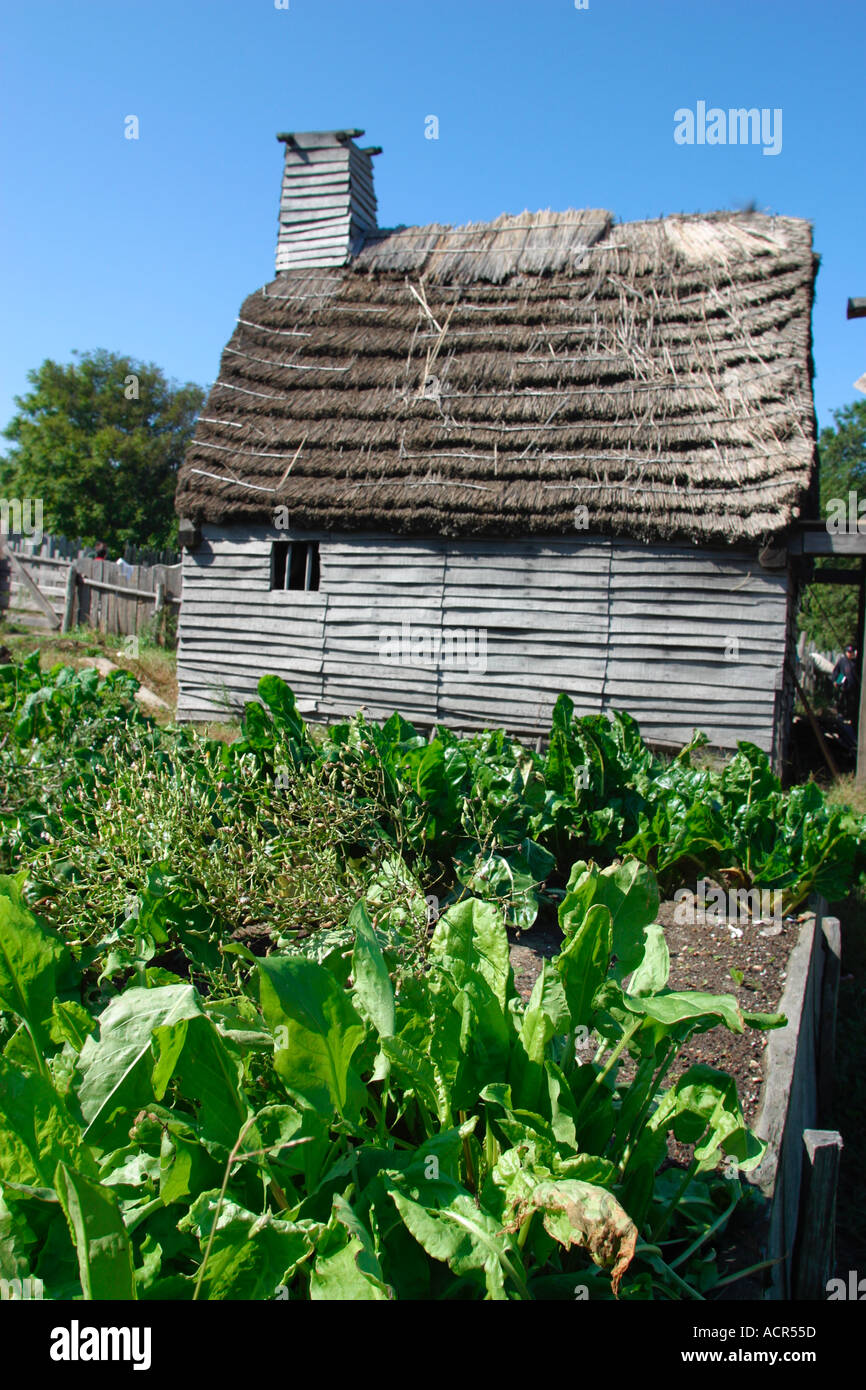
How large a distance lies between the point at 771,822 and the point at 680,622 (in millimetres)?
4595

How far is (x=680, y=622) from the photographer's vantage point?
849cm

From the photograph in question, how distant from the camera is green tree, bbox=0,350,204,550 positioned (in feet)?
110

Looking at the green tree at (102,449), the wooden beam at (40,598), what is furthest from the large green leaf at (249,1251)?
the green tree at (102,449)

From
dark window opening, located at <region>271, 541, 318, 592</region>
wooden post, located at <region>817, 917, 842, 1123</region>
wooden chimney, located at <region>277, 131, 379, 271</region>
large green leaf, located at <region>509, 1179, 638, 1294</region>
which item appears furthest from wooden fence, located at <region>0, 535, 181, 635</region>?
large green leaf, located at <region>509, 1179, 638, 1294</region>

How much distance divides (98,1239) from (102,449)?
118 ft

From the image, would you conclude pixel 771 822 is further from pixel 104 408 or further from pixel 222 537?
pixel 104 408

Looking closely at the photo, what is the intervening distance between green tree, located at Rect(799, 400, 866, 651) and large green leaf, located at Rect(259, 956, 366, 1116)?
1349 centimetres

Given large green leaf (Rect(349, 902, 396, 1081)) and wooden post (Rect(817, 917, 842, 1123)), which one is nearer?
large green leaf (Rect(349, 902, 396, 1081))

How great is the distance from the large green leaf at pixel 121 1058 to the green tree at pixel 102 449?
106 feet

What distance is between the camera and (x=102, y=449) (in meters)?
33.5

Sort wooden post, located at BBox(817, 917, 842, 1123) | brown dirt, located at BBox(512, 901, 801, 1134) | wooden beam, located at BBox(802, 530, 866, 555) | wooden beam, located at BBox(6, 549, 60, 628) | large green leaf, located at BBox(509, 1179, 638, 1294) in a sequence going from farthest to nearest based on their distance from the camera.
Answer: wooden beam, located at BBox(6, 549, 60, 628) → wooden beam, located at BBox(802, 530, 866, 555) → wooden post, located at BBox(817, 917, 842, 1123) → brown dirt, located at BBox(512, 901, 801, 1134) → large green leaf, located at BBox(509, 1179, 638, 1294)

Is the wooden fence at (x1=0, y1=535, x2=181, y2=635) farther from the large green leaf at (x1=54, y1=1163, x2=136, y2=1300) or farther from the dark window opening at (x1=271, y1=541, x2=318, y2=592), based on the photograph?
the large green leaf at (x1=54, y1=1163, x2=136, y2=1300)

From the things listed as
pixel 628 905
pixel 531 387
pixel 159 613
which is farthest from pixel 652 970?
pixel 159 613
